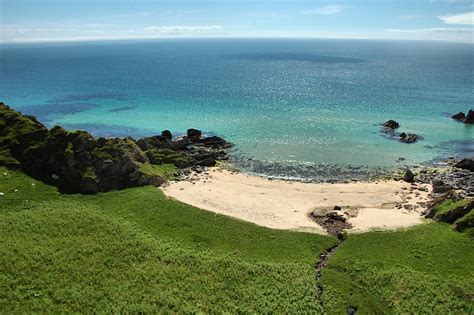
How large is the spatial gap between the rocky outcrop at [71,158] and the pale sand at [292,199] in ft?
21.0

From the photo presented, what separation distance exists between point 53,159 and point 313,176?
41.6m

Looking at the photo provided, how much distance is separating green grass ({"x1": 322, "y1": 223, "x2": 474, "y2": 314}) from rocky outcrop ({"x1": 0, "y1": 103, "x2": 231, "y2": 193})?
3042cm

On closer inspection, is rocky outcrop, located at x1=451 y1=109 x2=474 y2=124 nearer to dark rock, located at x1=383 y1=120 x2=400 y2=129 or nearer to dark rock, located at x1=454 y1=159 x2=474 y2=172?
dark rock, located at x1=383 y1=120 x2=400 y2=129

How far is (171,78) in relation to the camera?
18750 centimetres

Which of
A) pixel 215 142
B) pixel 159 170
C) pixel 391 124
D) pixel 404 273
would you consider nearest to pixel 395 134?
pixel 391 124

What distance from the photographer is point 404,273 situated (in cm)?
3578

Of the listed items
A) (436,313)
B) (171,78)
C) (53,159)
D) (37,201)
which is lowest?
(436,313)

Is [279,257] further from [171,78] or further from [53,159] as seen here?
[171,78]

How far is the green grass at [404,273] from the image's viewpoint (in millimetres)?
32406

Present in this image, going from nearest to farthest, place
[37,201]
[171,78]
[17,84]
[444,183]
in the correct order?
1. [37,201]
2. [444,183]
3. [17,84]
4. [171,78]

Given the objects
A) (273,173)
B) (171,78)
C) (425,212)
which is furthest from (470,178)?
(171,78)

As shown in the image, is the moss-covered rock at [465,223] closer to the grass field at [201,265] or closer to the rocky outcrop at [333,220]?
the grass field at [201,265]

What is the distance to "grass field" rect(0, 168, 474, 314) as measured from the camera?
3206cm

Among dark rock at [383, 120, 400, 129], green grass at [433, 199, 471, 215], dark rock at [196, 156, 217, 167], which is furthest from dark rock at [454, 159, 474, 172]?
dark rock at [196, 156, 217, 167]
